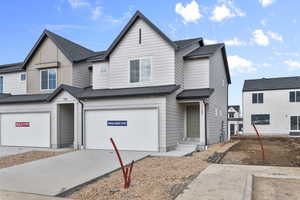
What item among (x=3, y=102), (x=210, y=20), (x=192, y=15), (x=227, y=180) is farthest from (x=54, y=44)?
(x=227, y=180)

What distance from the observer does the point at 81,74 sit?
17250mm

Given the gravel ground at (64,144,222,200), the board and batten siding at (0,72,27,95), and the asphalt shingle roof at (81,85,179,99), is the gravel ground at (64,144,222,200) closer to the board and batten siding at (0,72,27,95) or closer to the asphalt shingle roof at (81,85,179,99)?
the asphalt shingle roof at (81,85,179,99)

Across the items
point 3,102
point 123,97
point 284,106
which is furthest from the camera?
point 284,106

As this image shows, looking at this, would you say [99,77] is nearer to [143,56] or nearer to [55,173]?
[143,56]

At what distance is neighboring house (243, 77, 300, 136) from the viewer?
28.1m

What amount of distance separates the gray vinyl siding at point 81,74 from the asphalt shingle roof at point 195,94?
7.56m

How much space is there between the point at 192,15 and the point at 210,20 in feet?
4.45

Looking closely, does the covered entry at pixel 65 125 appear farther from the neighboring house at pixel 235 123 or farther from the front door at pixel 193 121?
the neighboring house at pixel 235 123

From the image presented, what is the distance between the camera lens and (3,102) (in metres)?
15.9

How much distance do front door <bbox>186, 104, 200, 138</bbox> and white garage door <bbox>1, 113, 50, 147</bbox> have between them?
28.8ft

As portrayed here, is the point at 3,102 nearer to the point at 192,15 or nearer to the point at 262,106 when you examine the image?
the point at 192,15

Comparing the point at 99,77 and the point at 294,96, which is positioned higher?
the point at 99,77

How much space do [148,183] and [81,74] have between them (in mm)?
12539

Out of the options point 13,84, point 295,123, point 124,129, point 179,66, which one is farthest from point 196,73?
point 295,123
